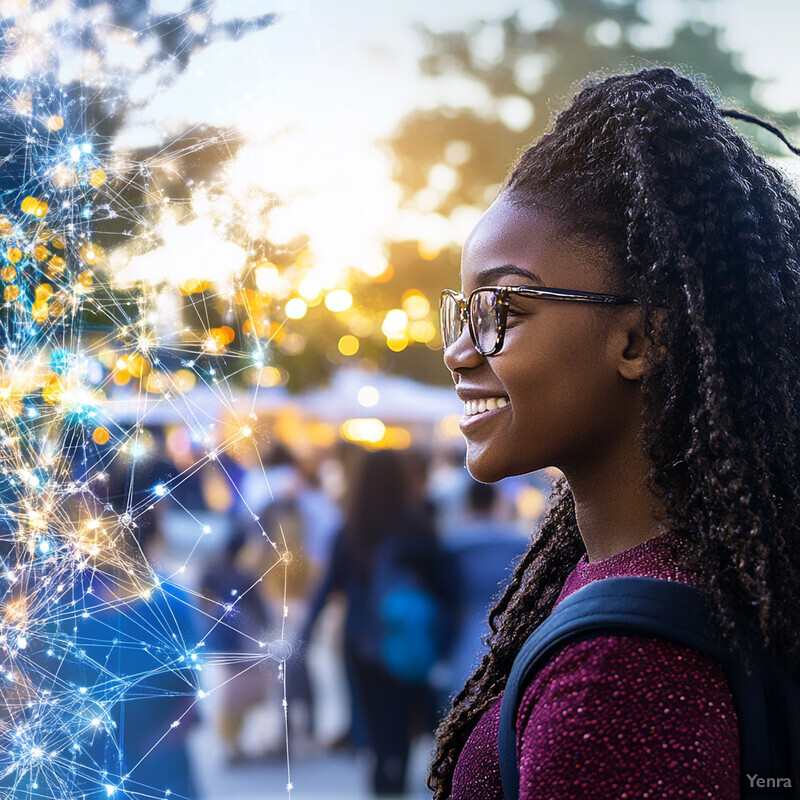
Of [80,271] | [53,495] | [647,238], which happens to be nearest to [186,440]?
[53,495]

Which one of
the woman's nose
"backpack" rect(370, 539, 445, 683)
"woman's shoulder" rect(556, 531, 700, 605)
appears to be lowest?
"backpack" rect(370, 539, 445, 683)

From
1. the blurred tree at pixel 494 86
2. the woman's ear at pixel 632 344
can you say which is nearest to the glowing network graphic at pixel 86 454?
the blurred tree at pixel 494 86

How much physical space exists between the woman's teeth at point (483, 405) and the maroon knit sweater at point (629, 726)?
0.25 metres

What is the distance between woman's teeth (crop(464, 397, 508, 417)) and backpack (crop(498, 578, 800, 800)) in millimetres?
203

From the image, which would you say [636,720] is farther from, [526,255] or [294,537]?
[294,537]

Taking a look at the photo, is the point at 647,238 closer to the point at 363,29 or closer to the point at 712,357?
the point at 712,357

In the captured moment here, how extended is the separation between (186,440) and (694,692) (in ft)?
3.32

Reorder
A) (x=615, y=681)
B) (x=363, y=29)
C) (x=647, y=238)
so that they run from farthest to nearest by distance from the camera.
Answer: (x=363, y=29)
(x=647, y=238)
(x=615, y=681)

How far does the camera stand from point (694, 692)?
21.2 inches

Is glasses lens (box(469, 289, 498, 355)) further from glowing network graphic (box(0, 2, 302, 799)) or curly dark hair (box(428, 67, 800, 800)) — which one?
glowing network graphic (box(0, 2, 302, 799))

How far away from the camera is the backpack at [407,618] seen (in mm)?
2283

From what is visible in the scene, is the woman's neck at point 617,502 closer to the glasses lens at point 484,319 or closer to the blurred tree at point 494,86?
the glasses lens at point 484,319

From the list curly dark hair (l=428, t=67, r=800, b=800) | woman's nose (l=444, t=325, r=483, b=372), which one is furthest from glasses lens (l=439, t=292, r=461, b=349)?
curly dark hair (l=428, t=67, r=800, b=800)

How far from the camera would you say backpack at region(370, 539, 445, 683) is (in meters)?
2.28
